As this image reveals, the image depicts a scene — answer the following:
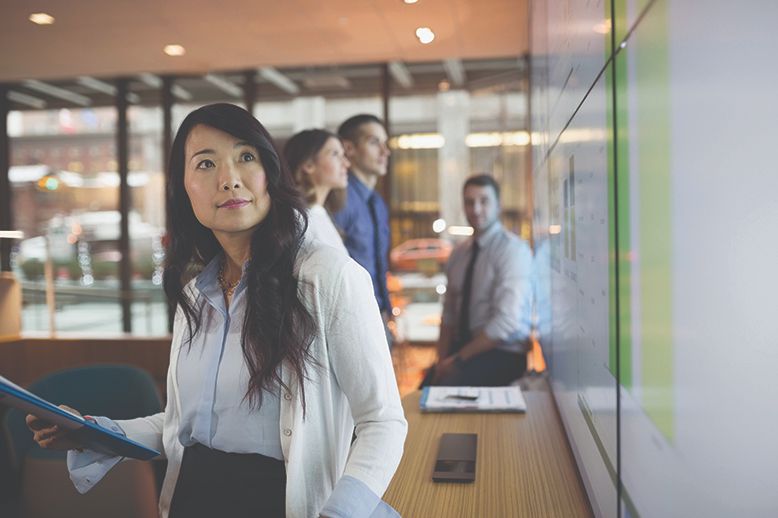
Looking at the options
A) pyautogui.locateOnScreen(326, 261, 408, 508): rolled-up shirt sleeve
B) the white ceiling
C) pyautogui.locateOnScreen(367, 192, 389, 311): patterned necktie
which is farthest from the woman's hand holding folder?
the white ceiling

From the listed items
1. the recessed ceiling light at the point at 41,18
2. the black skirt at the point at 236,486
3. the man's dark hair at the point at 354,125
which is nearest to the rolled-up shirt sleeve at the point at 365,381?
the black skirt at the point at 236,486

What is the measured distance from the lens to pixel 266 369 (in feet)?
4.26

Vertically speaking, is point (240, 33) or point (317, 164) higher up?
point (240, 33)

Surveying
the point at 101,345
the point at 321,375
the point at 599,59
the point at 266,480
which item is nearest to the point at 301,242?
the point at 321,375

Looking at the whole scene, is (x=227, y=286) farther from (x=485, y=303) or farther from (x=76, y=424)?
(x=485, y=303)

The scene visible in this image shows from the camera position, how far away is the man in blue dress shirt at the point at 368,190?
11.5 ft

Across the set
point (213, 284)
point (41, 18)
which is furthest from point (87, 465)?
point (41, 18)

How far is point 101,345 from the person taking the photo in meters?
4.98

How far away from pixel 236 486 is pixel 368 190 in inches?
96.5

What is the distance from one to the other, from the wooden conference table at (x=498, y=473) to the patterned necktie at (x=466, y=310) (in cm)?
135

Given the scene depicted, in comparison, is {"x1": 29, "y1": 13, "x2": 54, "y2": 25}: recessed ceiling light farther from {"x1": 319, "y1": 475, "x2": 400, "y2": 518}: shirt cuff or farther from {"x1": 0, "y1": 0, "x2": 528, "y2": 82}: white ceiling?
{"x1": 319, "y1": 475, "x2": 400, "y2": 518}: shirt cuff

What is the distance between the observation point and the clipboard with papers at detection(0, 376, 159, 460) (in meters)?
1.11

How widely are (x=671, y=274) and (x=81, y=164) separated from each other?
7706 millimetres

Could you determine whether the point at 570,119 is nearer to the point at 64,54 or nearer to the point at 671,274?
the point at 671,274
